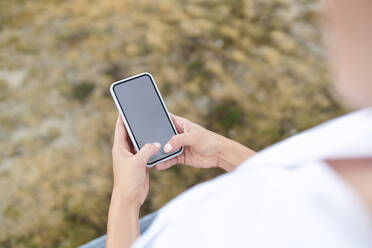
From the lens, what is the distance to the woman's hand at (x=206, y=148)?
79 cm

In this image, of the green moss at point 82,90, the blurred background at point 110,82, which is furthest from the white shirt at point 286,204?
the green moss at point 82,90

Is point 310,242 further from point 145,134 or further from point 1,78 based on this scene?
point 1,78

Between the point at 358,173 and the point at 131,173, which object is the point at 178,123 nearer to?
the point at 131,173

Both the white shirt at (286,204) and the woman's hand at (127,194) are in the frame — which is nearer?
the white shirt at (286,204)

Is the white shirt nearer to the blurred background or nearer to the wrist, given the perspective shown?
the wrist

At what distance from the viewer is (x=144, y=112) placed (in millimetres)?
857

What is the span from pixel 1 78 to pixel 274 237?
4.14 feet

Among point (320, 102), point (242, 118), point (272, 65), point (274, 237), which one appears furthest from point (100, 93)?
point (274, 237)

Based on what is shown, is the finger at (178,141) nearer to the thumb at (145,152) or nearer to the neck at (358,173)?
the thumb at (145,152)

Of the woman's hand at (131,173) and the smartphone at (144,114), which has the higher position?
the smartphone at (144,114)

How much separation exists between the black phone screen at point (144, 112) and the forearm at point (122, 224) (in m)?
0.13

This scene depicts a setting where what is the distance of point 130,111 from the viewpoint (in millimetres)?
852

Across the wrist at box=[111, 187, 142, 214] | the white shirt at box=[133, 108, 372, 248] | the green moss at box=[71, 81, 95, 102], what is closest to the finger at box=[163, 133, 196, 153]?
the wrist at box=[111, 187, 142, 214]

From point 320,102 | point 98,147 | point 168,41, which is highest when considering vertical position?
point 168,41
